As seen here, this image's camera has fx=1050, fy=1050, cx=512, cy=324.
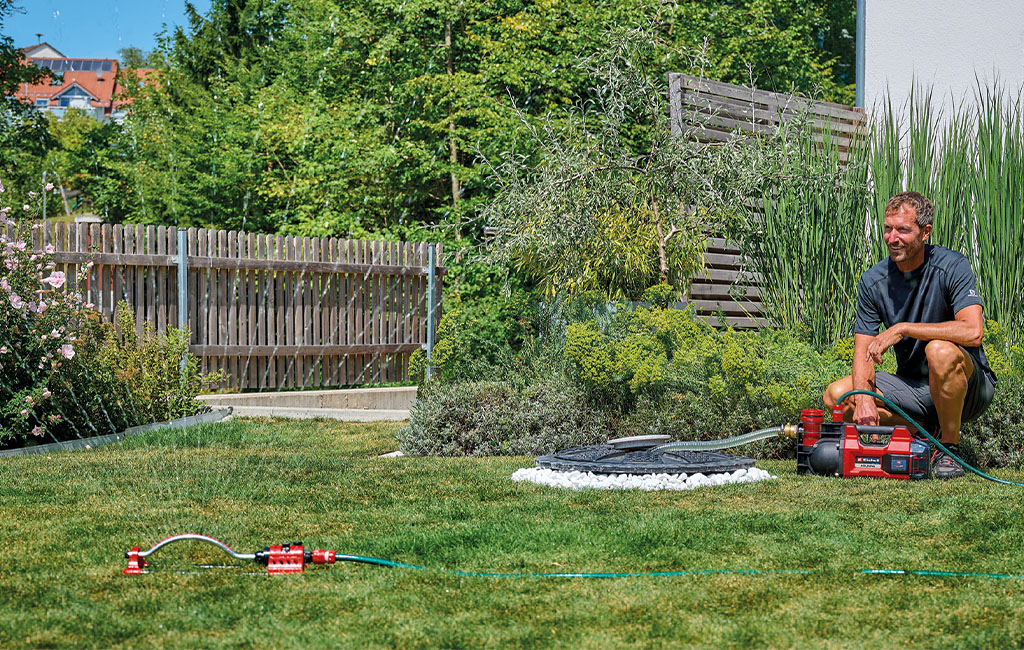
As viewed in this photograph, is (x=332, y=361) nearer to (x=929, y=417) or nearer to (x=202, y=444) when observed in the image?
(x=202, y=444)

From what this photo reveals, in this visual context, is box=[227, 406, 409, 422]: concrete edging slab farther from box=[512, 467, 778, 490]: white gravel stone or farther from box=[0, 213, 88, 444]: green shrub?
box=[512, 467, 778, 490]: white gravel stone

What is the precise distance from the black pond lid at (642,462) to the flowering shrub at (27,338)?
360cm

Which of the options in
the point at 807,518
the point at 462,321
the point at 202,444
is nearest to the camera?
the point at 807,518

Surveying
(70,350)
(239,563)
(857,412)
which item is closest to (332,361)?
(70,350)

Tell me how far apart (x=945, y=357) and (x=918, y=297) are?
0.36 m

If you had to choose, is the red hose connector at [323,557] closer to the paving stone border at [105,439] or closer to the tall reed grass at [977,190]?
the paving stone border at [105,439]

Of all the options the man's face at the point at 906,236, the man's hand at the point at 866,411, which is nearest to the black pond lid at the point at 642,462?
the man's hand at the point at 866,411

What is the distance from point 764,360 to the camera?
21.0 feet

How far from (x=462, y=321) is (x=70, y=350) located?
14.1ft

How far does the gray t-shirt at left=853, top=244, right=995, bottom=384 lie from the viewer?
5066 millimetres

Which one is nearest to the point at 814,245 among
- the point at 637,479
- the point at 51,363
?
the point at 637,479

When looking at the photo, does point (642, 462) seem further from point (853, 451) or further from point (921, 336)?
point (921, 336)

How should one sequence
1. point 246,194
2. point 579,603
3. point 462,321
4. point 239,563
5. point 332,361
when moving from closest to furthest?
point 579,603, point 239,563, point 462,321, point 332,361, point 246,194

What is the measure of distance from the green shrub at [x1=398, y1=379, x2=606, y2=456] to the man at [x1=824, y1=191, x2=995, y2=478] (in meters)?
1.74
